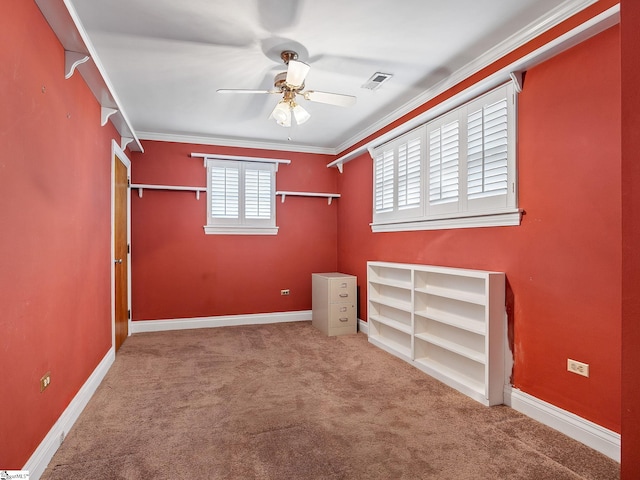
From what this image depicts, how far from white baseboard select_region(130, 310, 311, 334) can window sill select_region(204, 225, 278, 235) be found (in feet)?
4.02

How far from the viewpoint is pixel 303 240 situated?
230 inches

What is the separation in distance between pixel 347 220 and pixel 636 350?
458 centimetres

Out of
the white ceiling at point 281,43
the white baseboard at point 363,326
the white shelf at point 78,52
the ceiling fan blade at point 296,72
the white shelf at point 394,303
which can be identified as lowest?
the white baseboard at point 363,326

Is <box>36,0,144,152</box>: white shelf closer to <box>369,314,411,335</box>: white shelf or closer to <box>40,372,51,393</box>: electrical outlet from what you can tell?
<box>40,372,51,393</box>: electrical outlet

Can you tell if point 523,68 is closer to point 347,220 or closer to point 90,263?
point 347,220

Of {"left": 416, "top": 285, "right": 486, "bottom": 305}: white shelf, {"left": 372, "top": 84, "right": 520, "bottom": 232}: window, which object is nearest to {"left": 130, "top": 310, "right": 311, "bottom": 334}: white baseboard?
{"left": 372, "top": 84, "right": 520, "bottom": 232}: window

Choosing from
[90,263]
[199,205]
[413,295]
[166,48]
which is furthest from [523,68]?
[199,205]

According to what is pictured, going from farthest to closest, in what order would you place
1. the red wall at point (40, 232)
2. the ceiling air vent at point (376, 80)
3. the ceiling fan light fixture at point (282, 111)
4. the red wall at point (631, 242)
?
the ceiling air vent at point (376, 80) < the ceiling fan light fixture at point (282, 111) < the red wall at point (40, 232) < the red wall at point (631, 242)

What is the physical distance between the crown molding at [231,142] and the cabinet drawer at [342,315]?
8.25ft

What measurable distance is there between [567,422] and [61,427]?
3160 mm

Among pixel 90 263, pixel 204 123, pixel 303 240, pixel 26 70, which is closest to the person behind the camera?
pixel 26 70

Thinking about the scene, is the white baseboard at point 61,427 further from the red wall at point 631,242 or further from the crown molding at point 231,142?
the crown molding at point 231,142

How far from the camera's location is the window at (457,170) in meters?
2.82

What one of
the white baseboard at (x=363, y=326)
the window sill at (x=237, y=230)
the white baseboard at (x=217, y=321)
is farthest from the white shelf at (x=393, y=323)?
the window sill at (x=237, y=230)
